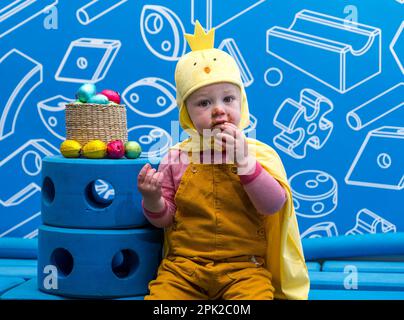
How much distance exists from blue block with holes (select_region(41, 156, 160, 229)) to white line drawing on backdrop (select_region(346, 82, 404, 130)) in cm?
95

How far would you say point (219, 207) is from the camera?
4.94 feet

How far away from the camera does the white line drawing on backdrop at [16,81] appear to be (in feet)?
7.79

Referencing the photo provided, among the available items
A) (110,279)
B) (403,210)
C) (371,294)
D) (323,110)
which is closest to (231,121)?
(110,279)

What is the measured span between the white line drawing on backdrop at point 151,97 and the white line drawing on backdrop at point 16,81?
0.34 meters

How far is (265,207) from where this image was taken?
1.46 meters

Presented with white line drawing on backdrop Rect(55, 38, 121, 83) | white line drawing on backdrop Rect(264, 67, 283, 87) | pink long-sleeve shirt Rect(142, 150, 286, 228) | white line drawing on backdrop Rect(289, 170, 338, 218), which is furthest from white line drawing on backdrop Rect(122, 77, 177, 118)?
pink long-sleeve shirt Rect(142, 150, 286, 228)

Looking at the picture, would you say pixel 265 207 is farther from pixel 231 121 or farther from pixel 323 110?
pixel 323 110

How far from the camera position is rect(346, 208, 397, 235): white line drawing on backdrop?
2328mm

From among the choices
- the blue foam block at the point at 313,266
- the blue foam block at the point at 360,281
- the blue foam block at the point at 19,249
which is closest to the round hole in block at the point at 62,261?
the blue foam block at the point at 19,249

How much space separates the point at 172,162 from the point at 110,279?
0.32 meters

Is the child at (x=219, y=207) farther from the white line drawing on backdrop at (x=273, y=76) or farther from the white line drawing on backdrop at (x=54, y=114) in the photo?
the white line drawing on backdrop at (x=54, y=114)

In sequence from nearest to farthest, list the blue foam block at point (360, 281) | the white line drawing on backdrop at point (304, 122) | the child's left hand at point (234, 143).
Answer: the child's left hand at point (234, 143) < the blue foam block at point (360, 281) < the white line drawing on backdrop at point (304, 122)

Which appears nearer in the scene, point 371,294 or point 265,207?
point 265,207

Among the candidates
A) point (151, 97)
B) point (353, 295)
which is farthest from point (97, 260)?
point (151, 97)
